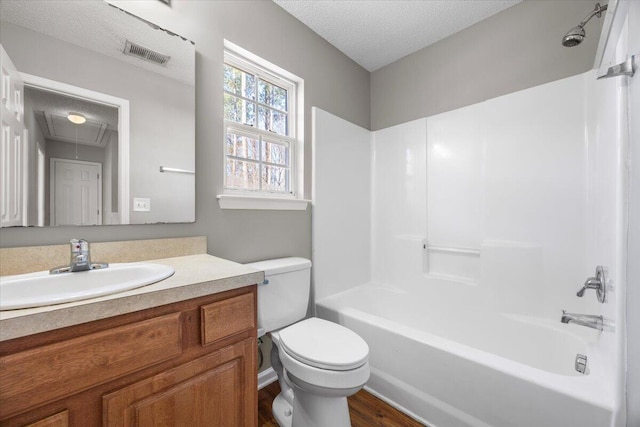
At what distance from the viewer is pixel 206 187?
148 cm

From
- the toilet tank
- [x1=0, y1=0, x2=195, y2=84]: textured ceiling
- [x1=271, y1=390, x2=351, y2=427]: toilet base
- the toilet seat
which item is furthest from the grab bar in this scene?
[x1=271, y1=390, x2=351, y2=427]: toilet base

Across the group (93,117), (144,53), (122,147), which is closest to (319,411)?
(122,147)

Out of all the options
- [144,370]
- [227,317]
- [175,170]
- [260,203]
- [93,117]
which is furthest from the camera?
[260,203]

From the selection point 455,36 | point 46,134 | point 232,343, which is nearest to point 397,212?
point 455,36

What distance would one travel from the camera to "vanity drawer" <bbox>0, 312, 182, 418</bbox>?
575 millimetres

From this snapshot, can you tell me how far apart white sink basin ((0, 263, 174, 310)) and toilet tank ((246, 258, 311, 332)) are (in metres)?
0.60

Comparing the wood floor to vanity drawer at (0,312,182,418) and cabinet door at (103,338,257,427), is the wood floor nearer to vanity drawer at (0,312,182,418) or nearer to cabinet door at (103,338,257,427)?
cabinet door at (103,338,257,427)

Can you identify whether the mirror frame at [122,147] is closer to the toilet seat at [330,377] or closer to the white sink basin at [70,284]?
the white sink basin at [70,284]

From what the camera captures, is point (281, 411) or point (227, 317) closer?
point (227, 317)

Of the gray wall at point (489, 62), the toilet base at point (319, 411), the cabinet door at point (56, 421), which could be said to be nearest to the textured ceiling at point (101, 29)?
the cabinet door at point (56, 421)

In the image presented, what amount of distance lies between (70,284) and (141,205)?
42 cm

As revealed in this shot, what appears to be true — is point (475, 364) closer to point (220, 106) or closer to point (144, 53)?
point (220, 106)

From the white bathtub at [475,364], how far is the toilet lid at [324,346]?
0.34 metres

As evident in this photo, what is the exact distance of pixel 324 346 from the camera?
1.27 m
